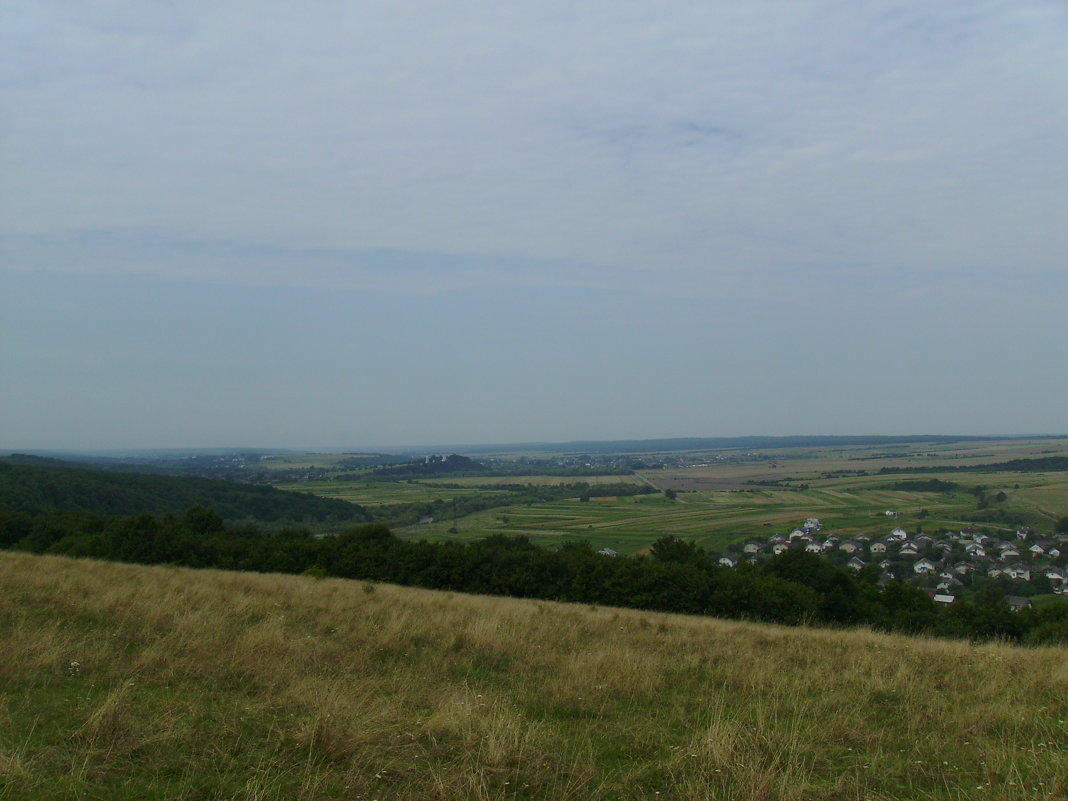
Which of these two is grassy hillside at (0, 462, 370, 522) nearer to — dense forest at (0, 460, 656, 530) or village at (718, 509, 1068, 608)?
dense forest at (0, 460, 656, 530)

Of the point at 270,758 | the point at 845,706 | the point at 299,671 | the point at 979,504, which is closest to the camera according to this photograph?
the point at 270,758

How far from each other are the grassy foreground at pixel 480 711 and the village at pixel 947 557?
2082 cm

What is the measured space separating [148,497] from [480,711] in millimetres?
63727

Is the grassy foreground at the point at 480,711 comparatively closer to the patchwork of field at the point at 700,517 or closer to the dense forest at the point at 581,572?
→ the dense forest at the point at 581,572

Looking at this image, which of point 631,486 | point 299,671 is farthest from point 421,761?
point 631,486

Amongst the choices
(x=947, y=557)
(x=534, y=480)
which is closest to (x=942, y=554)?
(x=947, y=557)

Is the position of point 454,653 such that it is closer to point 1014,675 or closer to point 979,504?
point 1014,675

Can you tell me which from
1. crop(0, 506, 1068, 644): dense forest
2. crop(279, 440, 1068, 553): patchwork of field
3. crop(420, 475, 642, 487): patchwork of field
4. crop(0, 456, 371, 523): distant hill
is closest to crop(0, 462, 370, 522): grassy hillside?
crop(0, 456, 371, 523): distant hill

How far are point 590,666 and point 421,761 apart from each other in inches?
143

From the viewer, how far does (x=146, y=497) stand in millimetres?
59312

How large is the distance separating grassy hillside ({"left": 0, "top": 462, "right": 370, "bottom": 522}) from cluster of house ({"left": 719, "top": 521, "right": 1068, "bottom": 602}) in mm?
38411

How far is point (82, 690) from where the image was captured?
20.2ft

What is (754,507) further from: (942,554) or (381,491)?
(381,491)

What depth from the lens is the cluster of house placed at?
31984 millimetres
